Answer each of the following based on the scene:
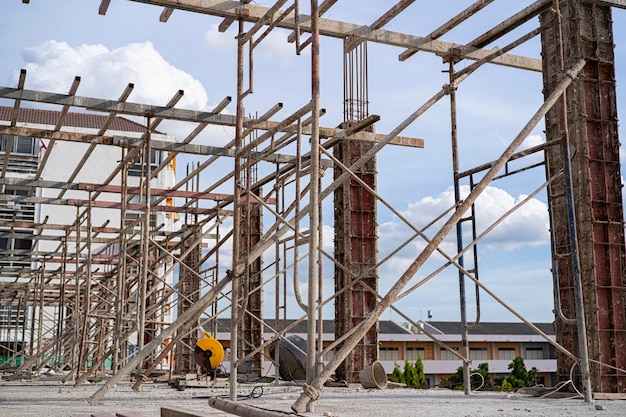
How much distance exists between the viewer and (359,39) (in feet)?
43.1

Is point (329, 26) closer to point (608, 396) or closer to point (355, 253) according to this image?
point (355, 253)

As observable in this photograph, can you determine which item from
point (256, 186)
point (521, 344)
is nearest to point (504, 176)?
point (256, 186)

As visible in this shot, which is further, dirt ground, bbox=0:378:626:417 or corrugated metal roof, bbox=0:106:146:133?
corrugated metal roof, bbox=0:106:146:133

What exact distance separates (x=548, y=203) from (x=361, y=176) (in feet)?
19.0

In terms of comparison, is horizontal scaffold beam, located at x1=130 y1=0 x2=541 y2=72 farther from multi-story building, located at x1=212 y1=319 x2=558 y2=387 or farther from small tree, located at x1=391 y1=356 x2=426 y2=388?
multi-story building, located at x1=212 y1=319 x2=558 y2=387

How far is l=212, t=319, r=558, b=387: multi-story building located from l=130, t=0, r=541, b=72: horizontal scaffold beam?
3697 centimetres

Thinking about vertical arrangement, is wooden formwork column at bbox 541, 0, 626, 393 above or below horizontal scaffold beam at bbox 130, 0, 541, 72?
below

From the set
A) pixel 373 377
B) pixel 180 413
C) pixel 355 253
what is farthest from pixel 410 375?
pixel 180 413

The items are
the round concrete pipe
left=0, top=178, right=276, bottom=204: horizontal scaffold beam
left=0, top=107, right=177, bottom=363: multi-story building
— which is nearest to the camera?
the round concrete pipe

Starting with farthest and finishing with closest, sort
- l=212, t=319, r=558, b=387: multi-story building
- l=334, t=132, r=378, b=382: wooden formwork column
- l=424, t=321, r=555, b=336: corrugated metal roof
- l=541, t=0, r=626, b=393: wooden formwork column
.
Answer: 1. l=424, t=321, r=555, b=336: corrugated metal roof
2. l=212, t=319, r=558, b=387: multi-story building
3. l=334, t=132, r=378, b=382: wooden formwork column
4. l=541, t=0, r=626, b=393: wooden formwork column

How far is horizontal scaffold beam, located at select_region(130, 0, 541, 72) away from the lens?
464 inches

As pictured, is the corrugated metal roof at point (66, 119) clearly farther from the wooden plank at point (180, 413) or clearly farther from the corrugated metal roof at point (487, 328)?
the wooden plank at point (180, 413)

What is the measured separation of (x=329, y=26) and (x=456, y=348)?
4250 cm

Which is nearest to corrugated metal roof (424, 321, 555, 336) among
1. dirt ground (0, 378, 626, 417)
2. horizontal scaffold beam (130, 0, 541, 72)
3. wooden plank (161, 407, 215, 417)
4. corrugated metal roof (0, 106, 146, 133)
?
corrugated metal roof (0, 106, 146, 133)
